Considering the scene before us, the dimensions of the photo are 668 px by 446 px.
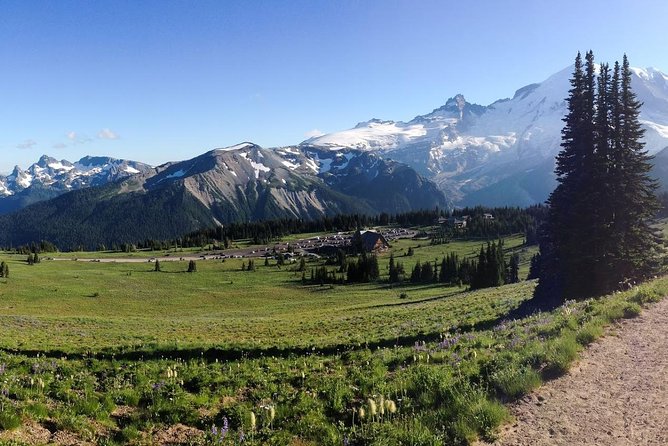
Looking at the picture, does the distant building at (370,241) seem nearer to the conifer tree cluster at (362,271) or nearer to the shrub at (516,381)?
the conifer tree cluster at (362,271)

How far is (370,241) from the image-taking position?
163 m

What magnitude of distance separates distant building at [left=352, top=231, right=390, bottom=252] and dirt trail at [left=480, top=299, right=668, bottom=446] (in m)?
142

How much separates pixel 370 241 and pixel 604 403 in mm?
153245

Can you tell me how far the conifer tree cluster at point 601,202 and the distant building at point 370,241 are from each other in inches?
4627

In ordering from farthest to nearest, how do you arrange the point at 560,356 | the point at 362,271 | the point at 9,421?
the point at 362,271 → the point at 560,356 → the point at 9,421

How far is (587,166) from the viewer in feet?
115

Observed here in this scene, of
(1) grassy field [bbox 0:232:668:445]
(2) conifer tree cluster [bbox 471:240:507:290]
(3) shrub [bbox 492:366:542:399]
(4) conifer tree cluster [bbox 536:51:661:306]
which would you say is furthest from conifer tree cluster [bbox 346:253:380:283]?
(3) shrub [bbox 492:366:542:399]

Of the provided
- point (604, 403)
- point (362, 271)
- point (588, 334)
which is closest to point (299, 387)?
point (604, 403)

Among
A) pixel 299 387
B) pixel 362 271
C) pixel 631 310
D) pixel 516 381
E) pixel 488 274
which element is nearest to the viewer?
pixel 516 381

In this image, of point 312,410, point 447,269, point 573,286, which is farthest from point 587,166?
point 447,269

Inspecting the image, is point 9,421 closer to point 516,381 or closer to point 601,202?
point 516,381

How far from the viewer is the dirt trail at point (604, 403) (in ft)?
28.3

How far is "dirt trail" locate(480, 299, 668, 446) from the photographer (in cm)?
863

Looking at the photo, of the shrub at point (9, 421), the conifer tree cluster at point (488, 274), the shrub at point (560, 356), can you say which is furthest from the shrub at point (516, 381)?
the conifer tree cluster at point (488, 274)
